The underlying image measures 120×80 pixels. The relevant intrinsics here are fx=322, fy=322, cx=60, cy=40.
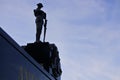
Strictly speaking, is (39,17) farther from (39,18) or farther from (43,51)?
(43,51)

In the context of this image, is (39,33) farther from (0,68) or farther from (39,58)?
(0,68)

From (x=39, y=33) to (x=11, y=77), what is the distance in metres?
3.05

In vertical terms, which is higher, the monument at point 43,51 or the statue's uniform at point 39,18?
the statue's uniform at point 39,18

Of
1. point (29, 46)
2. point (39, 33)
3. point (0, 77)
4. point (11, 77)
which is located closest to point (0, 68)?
point (0, 77)

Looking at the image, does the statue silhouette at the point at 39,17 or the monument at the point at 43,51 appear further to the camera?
the statue silhouette at the point at 39,17

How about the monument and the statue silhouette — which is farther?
the statue silhouette

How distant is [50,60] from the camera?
6.00 meters

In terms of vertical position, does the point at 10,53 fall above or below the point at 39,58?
below

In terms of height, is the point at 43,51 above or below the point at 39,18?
below

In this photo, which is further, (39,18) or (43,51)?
(39,18)

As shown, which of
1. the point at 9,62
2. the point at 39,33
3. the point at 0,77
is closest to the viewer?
the point at 0,77

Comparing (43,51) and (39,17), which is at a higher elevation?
(39,17)

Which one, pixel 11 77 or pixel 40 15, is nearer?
pixel 11 77

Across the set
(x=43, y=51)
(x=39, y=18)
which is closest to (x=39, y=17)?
(x=39, y=18)
